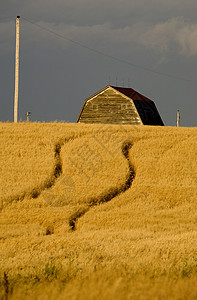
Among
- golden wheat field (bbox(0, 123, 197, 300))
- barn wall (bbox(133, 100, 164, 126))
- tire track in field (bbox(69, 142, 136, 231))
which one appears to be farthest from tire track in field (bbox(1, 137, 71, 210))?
barn wall (bbox(133, 100, 164, 126))

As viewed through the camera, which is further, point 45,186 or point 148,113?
point 148,113

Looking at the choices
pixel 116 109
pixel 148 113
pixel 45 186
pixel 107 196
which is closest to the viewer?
pixel 107 196

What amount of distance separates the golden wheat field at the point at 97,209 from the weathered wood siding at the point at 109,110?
1221 centimetres

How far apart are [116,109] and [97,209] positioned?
76.8 ft

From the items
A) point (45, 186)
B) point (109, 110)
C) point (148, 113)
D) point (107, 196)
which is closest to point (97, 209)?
point (107, 196)

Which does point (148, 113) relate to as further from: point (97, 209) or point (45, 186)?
point (97, 209)

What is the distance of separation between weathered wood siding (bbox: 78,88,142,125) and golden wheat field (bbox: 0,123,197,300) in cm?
1221

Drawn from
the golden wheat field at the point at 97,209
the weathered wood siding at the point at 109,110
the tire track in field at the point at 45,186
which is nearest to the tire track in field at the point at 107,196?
the golden wheat field at the point at 97,209

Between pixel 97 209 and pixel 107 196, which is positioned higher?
pixel 107 196

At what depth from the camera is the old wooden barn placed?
4056 centimetres

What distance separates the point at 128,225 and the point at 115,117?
24426 mm

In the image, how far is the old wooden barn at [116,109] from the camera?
40562mm

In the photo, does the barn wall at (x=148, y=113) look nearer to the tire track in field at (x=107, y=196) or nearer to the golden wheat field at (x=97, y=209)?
the golden wheat field at (x=97, y=209)

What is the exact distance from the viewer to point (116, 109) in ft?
136
